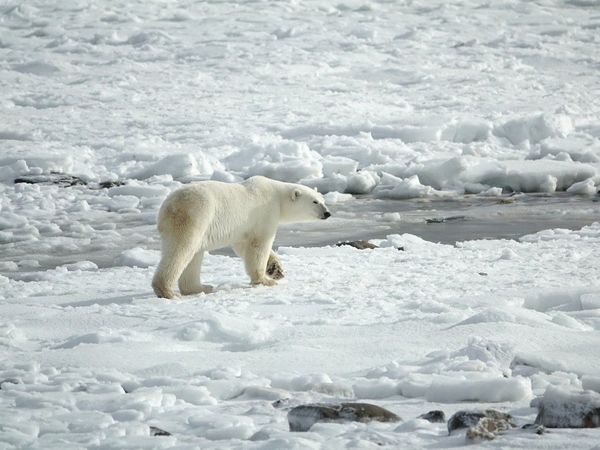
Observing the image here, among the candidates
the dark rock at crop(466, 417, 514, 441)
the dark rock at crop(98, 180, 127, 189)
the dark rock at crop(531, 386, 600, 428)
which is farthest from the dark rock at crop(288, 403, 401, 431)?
the dark rock at crop(98, 180, 127, 189)

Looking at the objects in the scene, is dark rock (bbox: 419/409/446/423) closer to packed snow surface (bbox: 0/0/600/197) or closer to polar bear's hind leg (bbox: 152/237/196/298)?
polar bear's hind leg (bbox: 152/237/196/298)

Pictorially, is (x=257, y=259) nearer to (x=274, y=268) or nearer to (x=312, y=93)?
(x=274, y=268)

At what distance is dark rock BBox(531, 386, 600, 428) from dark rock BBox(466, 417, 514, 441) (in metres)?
0.12

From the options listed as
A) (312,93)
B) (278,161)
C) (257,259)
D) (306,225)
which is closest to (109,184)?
(278,161)

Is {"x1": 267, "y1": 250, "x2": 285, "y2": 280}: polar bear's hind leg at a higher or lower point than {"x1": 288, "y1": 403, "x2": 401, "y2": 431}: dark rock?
lower

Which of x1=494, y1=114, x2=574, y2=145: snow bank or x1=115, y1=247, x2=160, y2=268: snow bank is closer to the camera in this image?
x1=115, y1=247, x2=160, y2=268: snow bank

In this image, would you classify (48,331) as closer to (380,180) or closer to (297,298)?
(297,298)

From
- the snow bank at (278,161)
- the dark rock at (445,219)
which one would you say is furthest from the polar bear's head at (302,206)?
the snow bank at (278,161)

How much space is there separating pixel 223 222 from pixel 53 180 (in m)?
7.41

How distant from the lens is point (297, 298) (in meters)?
5.79

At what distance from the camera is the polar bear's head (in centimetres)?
704

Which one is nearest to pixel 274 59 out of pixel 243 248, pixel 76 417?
pixel 243 248

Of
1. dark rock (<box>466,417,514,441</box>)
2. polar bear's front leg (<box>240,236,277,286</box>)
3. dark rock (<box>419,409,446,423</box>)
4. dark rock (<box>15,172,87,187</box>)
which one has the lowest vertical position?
dark rock (<box>15,172,87,187</box>)

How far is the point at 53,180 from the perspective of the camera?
1305cm
